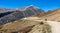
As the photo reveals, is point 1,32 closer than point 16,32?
No

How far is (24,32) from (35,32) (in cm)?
340

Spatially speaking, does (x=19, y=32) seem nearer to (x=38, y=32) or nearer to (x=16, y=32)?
(x=16, y=32)

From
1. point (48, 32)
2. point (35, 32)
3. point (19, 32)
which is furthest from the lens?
point (19, 32)

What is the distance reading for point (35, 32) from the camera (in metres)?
30.6

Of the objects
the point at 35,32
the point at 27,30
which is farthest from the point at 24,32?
the point at 35,32

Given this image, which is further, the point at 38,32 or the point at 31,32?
the point at 31,32

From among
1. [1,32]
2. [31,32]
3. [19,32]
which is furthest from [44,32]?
[1,32]

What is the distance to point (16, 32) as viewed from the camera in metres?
33.7

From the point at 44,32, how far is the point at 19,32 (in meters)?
6.16

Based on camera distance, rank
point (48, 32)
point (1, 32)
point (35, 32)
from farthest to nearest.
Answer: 1. point (1, 32)
2. point (35, 32)
3. point (48, 32)

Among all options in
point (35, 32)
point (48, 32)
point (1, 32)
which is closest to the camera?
point (48, 32)

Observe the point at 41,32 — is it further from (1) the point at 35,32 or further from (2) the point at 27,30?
(2) the point at 27,30

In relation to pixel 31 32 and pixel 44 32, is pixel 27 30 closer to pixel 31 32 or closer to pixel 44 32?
pixel 31 32

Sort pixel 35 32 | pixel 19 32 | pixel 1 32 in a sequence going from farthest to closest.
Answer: pixel 1 32, pixel 19 32, pixel 35 32
